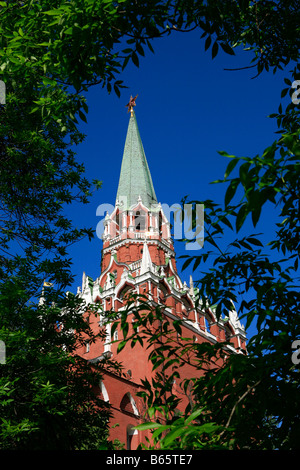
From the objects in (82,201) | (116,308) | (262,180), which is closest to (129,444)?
(116,308)

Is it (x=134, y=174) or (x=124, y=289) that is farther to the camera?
(x=134, y=174)

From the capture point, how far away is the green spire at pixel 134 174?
48816 mm

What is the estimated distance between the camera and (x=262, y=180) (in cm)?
360

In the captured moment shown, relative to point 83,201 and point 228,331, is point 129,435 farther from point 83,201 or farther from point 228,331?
point 83,201

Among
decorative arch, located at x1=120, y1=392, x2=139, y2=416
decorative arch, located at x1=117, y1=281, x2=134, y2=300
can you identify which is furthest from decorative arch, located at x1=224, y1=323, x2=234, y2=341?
decorative arch, located at x1=120, y1=392, x2=139, y2=416

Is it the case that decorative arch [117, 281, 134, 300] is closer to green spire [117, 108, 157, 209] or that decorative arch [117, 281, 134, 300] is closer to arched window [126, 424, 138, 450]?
arched window [126, 424, 138, 450]

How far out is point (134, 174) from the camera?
51.7 meters

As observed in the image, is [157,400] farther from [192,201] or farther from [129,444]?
[129,444]

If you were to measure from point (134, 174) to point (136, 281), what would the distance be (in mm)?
17613

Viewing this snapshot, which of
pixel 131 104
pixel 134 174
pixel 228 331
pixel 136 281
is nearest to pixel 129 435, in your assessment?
pixel 136 281

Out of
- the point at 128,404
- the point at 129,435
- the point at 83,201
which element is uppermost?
the point at 83,201

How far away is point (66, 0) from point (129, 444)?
91.4 ft

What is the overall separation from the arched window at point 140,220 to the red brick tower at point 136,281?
0.32 feet

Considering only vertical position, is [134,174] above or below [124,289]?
above
